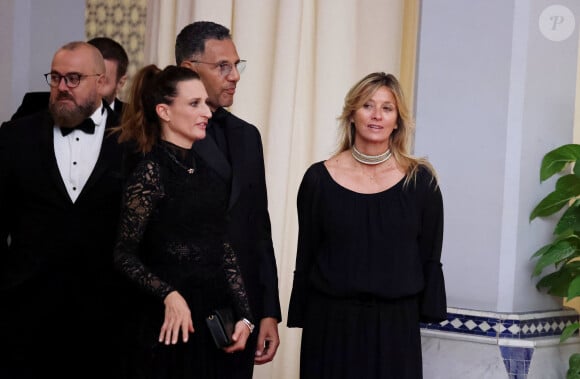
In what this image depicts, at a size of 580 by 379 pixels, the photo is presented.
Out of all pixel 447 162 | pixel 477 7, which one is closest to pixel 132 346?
pixel 447 162

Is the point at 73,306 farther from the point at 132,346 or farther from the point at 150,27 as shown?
the point at 150,27

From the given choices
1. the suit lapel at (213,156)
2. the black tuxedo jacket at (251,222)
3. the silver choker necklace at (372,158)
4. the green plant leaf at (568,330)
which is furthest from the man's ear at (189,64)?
the green plant leaf at (568,330)

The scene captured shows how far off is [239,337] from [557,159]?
1878 millimetres

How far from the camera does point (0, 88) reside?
6621mm

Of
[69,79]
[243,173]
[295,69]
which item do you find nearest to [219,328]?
[243,173]

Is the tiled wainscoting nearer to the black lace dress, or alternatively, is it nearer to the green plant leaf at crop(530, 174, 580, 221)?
the green plant leaf at crop(530, 174, 580, 221)

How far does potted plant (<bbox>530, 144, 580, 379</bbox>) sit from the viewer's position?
13.8 ft

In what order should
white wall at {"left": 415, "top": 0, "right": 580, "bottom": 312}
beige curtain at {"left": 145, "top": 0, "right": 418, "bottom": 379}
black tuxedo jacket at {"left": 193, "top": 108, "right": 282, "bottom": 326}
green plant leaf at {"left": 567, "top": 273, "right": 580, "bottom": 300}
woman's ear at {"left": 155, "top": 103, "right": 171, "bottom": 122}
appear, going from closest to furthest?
1. woman's ear at {"left": 155, "top": 103, "right": 171, "bottom": 122}
2. black tuxedo jacket at {"left": 193, "top": 108, "right": 282, "bottom": 326}
3. green plant leaf at {"left": 567, "top": 273, "right": 580, "bottom": 300}
4. white wall at {"left": 415, "top": 0, "right": 580, "bottom": 312}
5. beige curtain at {"left": 145, "top": 0, "right": 418, "bottom": 379}

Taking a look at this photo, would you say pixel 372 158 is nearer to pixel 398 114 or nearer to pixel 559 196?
pixel 398 114

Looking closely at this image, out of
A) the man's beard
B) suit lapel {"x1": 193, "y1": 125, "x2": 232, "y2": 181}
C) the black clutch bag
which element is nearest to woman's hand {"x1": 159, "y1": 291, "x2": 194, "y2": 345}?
the black clutch bag

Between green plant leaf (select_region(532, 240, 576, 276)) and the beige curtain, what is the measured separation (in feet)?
3.74

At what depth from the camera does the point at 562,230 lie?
4.24 meters

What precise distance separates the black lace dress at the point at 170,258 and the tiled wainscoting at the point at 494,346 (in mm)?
1523

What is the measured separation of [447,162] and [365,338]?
126 cm
